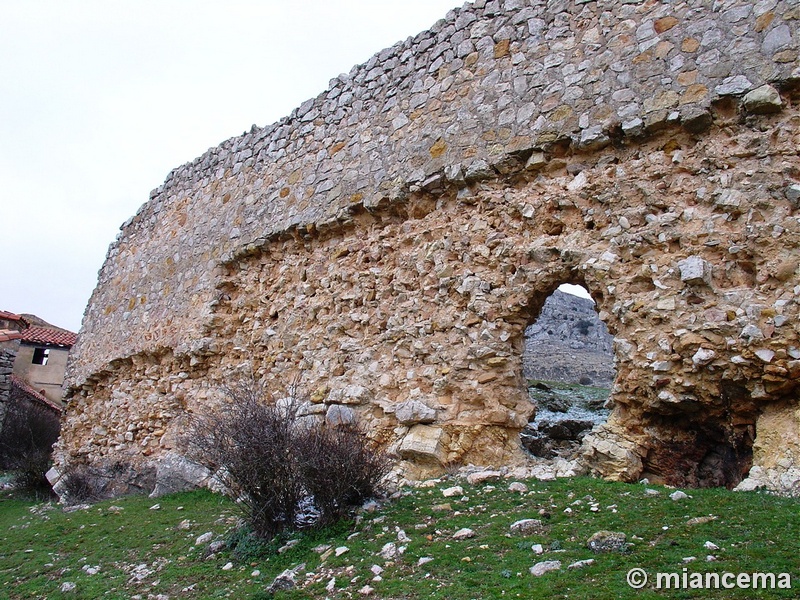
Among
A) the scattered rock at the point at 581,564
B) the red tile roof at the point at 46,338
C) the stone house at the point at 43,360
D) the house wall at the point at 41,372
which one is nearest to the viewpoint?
the scattered rock at the point at 581,564

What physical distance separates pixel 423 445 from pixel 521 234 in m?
2.18

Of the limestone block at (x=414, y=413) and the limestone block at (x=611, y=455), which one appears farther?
the limestone block at (x=414, y=413)

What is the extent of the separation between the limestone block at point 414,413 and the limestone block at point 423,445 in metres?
0.07

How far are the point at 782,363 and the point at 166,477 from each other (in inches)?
283

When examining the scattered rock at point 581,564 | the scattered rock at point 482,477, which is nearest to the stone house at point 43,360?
the scattered rock at point 482,477

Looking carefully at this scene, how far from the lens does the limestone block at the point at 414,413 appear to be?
19.2 feet

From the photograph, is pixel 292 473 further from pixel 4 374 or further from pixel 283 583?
pixel 4 374

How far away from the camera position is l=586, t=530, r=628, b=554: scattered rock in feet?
11.4

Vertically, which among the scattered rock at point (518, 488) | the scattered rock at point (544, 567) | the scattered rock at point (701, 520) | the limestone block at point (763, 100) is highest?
the limestone block at point (763, 100)

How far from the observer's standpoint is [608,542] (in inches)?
138

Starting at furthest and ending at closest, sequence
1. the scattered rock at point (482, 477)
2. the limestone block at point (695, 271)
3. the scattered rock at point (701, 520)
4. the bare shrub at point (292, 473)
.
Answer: the scattered rock at point (482, 477) < the bare shrub at point (292, 473) < the limestone block at point (695, 271) < the scattered rock at point (701, 520)

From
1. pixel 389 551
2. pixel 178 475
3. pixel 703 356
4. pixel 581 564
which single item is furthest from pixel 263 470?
pixel 178 475

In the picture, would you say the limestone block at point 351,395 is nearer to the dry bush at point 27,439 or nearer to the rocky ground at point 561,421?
the rocky ground at point 561,421

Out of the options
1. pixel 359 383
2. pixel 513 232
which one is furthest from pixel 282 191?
pixel 513 232
